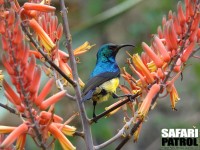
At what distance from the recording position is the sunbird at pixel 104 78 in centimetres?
196

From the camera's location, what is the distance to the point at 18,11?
1.69 m

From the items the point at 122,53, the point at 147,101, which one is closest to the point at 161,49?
the point at 147,101

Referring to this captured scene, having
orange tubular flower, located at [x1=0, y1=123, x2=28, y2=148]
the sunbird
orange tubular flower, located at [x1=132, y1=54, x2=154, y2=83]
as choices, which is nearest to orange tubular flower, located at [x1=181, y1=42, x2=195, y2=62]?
orange tubular flower, located at [x1=132, y1=54, x2=154, y2=83]

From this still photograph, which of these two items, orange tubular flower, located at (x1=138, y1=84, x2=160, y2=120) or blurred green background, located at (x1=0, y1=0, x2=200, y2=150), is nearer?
orange tubular flower, located at (x1=138, y1=84, x2=160, y2=120)

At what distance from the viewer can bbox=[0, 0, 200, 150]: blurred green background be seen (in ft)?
13.1

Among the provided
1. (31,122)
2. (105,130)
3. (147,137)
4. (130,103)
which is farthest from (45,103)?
(147,137)

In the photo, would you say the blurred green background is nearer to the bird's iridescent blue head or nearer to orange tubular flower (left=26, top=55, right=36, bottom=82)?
the bird's iridescent blue head

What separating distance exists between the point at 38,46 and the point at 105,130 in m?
2.61

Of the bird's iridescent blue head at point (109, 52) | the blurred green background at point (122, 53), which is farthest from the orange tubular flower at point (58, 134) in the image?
the blurred green background at point (122, 53)

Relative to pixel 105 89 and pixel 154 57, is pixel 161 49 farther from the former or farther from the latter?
pixel 105 89

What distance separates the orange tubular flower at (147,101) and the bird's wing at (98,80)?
259 millimetres

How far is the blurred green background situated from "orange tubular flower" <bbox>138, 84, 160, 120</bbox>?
7.11 ft

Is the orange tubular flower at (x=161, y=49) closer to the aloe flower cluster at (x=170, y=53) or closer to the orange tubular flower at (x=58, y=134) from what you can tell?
the aloe flower cluster at (x=170, y=53)

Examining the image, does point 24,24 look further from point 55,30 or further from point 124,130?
point 124,130
